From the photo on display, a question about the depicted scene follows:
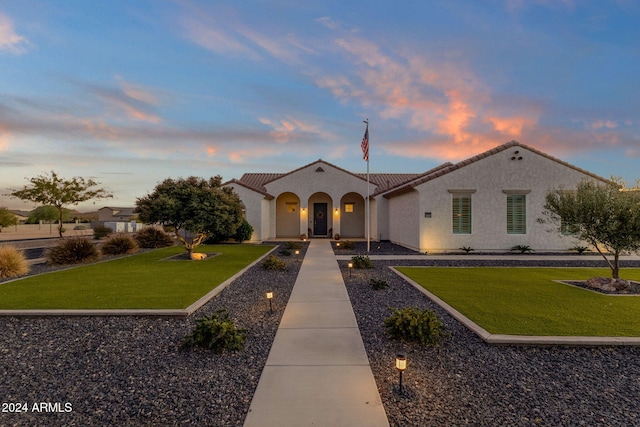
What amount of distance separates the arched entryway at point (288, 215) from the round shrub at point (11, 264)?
15444 mm

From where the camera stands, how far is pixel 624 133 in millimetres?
15453

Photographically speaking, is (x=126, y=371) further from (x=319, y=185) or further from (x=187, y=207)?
(x=319, y=185)

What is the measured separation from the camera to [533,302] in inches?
247

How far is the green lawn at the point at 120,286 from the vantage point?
618cm

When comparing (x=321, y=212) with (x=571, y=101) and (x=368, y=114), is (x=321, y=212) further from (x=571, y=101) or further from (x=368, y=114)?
(x=571, y=101)

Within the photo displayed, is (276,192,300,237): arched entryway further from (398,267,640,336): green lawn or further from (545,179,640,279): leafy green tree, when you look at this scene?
(545,179,640,279): leafy green tree

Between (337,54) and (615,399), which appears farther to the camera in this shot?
(337,54)

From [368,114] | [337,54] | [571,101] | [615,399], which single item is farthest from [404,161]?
[615,399]

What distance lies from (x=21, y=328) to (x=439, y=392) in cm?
698

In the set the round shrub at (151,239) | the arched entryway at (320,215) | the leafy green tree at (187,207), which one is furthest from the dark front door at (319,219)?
the leafy green tree at (187,207)

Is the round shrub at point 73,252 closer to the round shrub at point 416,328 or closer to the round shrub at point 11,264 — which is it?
the round shrub at point 11,264

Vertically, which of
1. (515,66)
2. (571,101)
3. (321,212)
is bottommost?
(321,212)

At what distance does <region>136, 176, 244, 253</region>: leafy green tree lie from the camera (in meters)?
11.7

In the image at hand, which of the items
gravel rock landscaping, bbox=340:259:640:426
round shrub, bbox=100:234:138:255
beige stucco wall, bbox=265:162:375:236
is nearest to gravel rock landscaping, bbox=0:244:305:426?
gravel rock landscaping, bbox=340:259:640:426
